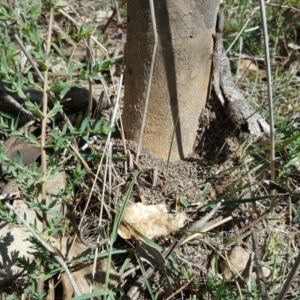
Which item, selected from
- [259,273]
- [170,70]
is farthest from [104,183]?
[259,273]

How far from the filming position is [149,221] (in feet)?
5.53

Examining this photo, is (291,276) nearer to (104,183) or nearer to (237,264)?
(237,264)

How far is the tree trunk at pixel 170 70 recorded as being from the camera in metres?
1.58

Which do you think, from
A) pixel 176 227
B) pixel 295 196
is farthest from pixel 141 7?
pixel 295 196

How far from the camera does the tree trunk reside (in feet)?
5.18

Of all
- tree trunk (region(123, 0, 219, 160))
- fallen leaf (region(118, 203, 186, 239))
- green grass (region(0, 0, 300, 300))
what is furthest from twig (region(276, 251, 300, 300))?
tree trunk (region(123, 0, 219, 160))

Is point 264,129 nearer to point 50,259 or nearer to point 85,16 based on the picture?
point 50,259

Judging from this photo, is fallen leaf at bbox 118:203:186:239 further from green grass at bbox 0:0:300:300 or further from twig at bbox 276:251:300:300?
twig at bbox 276:251:300:300

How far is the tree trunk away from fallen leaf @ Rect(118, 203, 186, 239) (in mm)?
228

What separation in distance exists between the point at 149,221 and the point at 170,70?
48 centimetres

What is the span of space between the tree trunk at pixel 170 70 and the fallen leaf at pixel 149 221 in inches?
9.0

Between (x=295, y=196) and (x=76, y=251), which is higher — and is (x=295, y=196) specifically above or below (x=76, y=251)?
above

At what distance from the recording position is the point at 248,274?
163 cm

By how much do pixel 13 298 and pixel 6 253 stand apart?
6.4 inches
